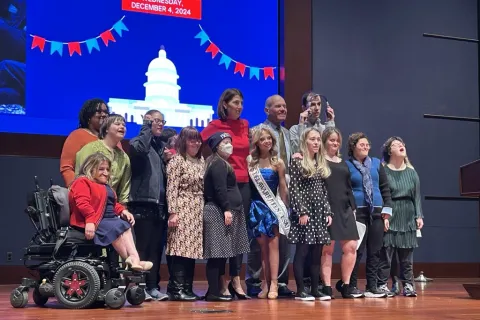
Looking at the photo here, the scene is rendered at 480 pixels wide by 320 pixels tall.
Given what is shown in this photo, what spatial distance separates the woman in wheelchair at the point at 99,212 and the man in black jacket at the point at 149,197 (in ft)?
0.91

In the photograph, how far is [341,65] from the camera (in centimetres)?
751

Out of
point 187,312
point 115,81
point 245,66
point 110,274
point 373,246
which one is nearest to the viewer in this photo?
point 187,312

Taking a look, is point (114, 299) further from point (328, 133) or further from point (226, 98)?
point (328, 133)

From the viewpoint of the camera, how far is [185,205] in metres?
4.59

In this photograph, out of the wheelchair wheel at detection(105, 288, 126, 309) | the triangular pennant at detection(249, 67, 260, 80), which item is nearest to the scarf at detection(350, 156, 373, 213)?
the wheelchair wheel at detection(105, 288, 126, 309)

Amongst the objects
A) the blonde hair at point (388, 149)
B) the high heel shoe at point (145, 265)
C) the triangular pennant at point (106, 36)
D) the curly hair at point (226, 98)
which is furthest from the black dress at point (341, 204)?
the triangular pennant at point (106, 36)

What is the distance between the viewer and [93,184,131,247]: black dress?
4.15 m

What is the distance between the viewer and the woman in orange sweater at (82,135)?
4629mm

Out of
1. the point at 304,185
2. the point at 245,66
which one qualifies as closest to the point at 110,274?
the point at 304,185

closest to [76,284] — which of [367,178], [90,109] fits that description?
[90,109]

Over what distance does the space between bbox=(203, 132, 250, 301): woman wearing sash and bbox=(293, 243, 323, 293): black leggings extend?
325mm

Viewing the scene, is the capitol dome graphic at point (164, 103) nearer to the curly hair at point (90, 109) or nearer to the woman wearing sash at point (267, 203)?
the curly hair at point (90, 109)

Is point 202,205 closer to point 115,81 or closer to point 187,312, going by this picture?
point 187,312

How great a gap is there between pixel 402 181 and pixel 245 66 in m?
2.34
